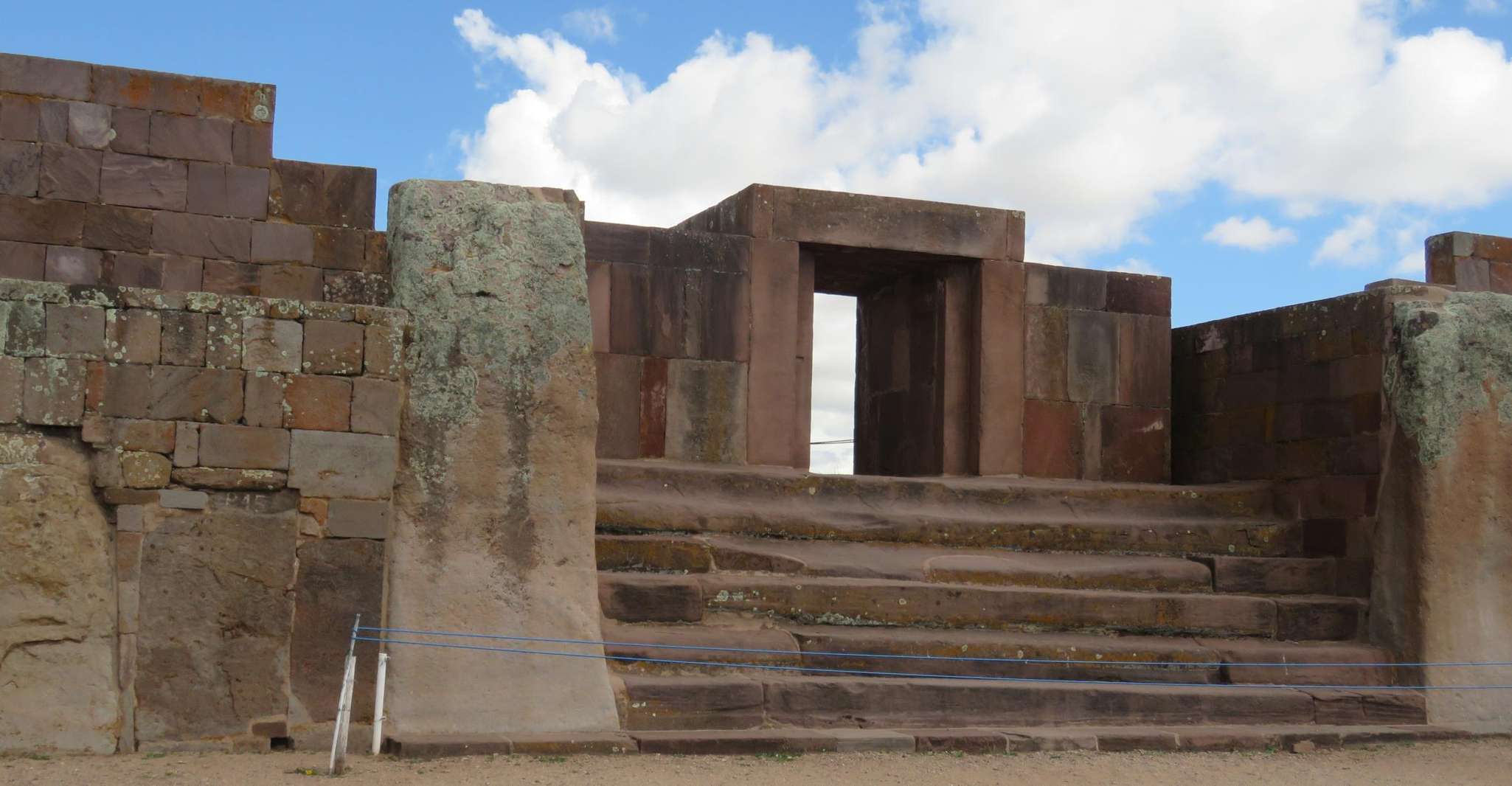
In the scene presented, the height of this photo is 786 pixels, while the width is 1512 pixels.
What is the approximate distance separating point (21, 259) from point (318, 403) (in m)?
3.23

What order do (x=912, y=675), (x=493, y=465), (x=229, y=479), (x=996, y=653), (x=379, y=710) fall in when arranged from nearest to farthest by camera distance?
1. (x=379, y=710)
2. (x=229, y=479)
3. (x=493, y=465)
4. (x=912, y=675)
5. (x=996, y=653)

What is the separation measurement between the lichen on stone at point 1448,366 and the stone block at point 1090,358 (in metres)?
2.18

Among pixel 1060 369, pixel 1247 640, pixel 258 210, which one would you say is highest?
pixel 258 210

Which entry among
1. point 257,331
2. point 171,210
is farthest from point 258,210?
point 257,331

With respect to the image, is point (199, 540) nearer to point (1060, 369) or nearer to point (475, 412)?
point (475, 412)

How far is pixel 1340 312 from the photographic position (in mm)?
10062

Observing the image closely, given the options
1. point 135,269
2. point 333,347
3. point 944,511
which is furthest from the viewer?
point 944,511

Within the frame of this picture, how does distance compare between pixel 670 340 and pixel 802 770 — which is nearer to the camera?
pixel 802 770

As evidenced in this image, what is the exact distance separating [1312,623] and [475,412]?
502 cm

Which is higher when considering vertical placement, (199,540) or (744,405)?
(744,405)

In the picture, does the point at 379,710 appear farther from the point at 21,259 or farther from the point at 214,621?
the point at 21,259

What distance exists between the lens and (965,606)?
831 cm

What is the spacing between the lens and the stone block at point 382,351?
7.03 m

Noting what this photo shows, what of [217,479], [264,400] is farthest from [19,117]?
[217,479]
